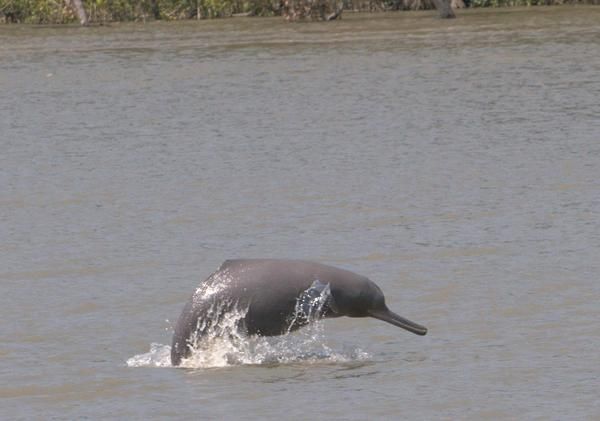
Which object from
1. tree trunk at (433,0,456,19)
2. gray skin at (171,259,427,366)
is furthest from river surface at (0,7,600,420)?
tree trunk at (433,0,456,19)

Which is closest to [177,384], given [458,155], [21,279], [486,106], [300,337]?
[300,337]

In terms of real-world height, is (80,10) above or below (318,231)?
below

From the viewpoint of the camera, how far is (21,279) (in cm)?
1533

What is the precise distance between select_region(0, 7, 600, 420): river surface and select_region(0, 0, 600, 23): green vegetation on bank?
32.8 m

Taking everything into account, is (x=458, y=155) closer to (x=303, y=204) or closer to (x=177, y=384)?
(x=303, y=204)

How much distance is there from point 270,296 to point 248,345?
729mm

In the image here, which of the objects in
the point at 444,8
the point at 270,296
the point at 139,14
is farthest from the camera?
the point at 139,14

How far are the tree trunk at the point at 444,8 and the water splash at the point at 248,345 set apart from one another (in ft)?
162

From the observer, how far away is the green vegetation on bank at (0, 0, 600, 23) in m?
71.0

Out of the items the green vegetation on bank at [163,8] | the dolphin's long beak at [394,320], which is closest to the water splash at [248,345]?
the dolphin's long beak at [394,320]

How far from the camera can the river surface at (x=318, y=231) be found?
1113cm

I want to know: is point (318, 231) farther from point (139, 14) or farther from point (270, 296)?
point (139, 14)

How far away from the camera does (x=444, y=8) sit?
6188cm

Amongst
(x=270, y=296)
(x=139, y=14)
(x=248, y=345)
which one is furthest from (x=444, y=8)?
(x=270, y=296)
